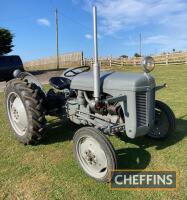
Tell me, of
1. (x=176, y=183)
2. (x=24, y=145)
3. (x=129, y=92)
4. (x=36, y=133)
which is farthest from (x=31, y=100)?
(x=176, y=183)

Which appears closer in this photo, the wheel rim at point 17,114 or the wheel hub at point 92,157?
the wheel hub at point 92,157

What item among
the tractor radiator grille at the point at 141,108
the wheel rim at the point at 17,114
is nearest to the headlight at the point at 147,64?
the tractor radiator grille at the point at 141,108

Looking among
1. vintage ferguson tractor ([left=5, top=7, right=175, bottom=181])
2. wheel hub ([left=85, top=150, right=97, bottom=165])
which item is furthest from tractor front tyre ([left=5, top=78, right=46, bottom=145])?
wheel hub ([left=85, top=150, right=97, bottom=165])

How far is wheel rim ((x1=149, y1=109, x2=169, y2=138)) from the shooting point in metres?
5.64

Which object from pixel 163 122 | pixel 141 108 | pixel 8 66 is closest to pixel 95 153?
pixel 141 108

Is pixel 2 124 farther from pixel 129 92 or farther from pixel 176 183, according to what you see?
pixel 176 183

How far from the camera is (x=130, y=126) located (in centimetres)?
466

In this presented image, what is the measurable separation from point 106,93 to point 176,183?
1.70 meters

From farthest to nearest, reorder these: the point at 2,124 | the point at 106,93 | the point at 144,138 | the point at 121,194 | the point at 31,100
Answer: the point at 2,124 → the point at 144,138 → the point at 31,100 → the point at 106,93 → the point at 121,194

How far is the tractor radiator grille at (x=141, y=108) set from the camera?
466 centimetres

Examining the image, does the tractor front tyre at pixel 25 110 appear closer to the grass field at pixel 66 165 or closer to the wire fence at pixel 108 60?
the grass field at pixel 66 165

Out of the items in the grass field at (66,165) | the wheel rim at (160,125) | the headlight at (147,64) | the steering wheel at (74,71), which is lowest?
the grass field at (66,165)

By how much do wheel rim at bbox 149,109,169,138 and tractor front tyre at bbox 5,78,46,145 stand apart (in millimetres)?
1979

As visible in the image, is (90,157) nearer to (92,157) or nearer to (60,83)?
(92,157)
